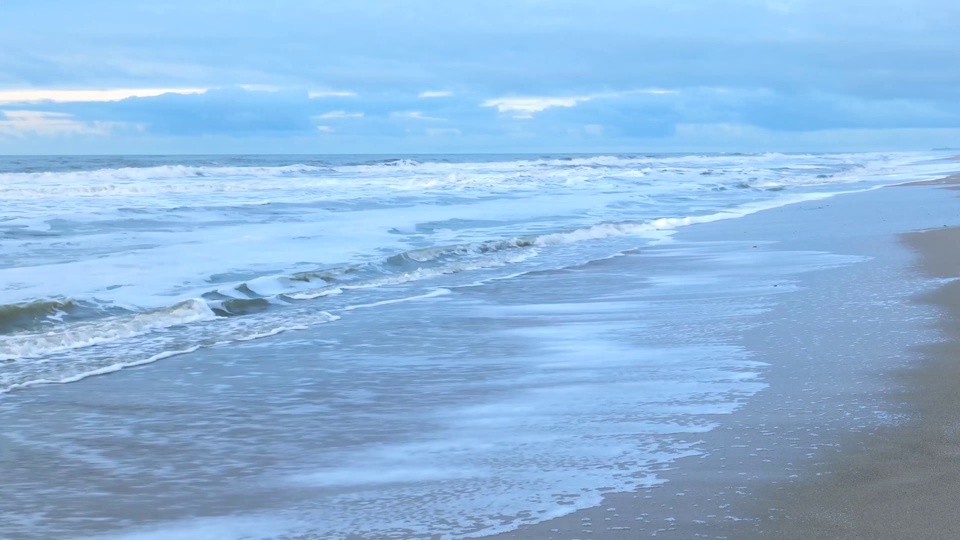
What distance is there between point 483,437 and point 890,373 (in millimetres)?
2210

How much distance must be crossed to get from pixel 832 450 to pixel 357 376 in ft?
8.51

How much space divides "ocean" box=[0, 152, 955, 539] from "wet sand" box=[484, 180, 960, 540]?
6.1 inches

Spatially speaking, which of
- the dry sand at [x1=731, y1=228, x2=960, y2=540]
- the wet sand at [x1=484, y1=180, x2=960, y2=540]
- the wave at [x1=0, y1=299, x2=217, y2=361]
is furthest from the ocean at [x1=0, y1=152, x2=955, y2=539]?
the dry sand at [x1=731, y1=228, x2=960, y2=540]

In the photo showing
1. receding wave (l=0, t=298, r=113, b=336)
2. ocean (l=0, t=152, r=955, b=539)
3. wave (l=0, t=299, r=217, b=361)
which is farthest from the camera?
receding wave (l=0, t=298, r=113, b=336)

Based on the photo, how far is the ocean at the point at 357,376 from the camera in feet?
11.4

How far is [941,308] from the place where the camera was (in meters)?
7.00

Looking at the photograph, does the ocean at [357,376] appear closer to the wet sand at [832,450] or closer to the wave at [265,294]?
the wave at [265,294]

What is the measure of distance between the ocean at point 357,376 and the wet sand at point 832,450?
0.16 meters

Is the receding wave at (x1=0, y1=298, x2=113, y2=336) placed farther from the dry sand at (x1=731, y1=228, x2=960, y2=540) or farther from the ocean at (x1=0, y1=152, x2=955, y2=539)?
the dry sand at (x1=731, y1=228, x2=960, y2=540)

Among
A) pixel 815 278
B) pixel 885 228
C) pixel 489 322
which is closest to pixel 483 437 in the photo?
pixel 489 322

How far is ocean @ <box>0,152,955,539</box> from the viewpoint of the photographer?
348cm

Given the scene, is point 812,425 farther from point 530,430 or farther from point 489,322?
point 489,322

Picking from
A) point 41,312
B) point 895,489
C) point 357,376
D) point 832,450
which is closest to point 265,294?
point 41,312

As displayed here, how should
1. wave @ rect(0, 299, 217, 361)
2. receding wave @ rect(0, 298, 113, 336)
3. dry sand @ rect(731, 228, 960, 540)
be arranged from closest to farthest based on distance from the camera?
1. dry sand @ rect(731, 228, 960, 540)
2. wave @ rect(0, 299, 217, 361)
3. receding wave @ rect(0, 298, 113, 336)
